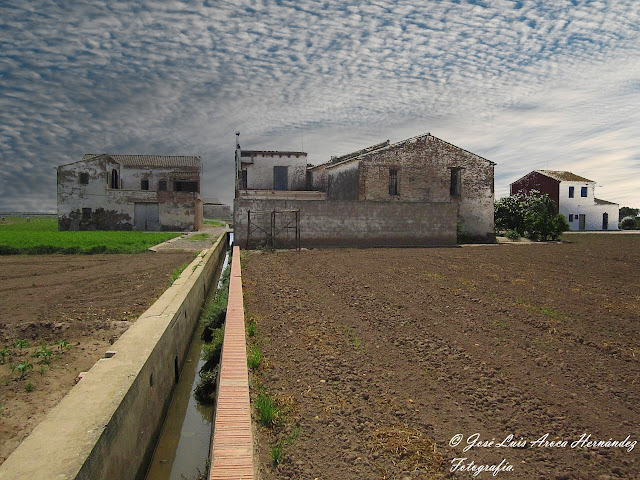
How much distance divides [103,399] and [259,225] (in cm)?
1862

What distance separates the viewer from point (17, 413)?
435 cm

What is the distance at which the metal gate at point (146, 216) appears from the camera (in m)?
38.2

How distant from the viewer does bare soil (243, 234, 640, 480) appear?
10.5 feet

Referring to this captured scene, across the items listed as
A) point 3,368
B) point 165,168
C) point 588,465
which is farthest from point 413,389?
point 165,168

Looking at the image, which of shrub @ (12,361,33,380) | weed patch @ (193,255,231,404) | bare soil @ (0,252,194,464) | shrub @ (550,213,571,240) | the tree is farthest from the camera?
the tree

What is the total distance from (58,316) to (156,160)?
128 feet

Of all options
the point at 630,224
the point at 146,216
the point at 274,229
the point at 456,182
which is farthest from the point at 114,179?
the point at 630,224

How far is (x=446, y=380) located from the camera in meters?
4.52

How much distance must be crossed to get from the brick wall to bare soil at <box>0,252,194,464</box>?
6.68 metres

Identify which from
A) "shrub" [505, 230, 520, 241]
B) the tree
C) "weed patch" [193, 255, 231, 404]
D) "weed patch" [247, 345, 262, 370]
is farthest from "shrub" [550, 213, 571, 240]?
"weed patch" [247, 345, 262, 370]

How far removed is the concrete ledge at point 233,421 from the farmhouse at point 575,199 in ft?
145

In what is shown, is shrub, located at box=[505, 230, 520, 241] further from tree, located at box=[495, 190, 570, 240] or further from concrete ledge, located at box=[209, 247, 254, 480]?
concrete ledge, located at box=[209, 247, 254, 480]

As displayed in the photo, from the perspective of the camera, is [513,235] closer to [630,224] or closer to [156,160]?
[630,224]

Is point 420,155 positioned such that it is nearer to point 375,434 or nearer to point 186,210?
point 186,210
